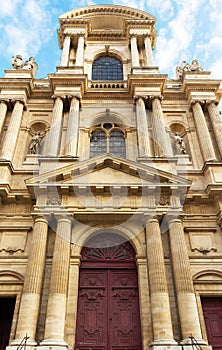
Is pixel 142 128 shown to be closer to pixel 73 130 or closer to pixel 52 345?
pixel 73 130

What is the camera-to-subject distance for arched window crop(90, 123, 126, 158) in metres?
16.1

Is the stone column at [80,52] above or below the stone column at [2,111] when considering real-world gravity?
above

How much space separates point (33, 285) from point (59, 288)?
848 mm

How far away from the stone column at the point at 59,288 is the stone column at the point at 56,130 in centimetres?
401

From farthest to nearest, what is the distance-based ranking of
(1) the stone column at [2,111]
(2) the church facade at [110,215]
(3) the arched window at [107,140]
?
(3) the arched window at [107,140]
(1) the stone column at [2,111]
(2) the church facade at [110,215]

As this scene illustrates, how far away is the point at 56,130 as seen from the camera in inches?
606

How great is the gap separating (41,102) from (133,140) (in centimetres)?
560

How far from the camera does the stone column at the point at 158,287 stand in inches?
379

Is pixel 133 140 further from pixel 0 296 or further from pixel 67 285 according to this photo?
pixel 0 296

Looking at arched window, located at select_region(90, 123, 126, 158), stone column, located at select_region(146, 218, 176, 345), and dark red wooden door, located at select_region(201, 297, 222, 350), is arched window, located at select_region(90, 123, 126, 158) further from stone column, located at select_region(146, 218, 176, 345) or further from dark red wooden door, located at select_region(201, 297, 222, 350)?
dark red wooden door, located at select_region(201, 297, 222, 350)

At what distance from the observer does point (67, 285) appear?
35.1 ft

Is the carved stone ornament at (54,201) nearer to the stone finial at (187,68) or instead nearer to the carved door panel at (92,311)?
the carved door panel at (92,311)

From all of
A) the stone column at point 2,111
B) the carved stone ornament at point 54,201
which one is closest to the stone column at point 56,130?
the stone column at point 2,111

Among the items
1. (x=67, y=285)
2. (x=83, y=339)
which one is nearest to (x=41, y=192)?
(x=67, y=285)
